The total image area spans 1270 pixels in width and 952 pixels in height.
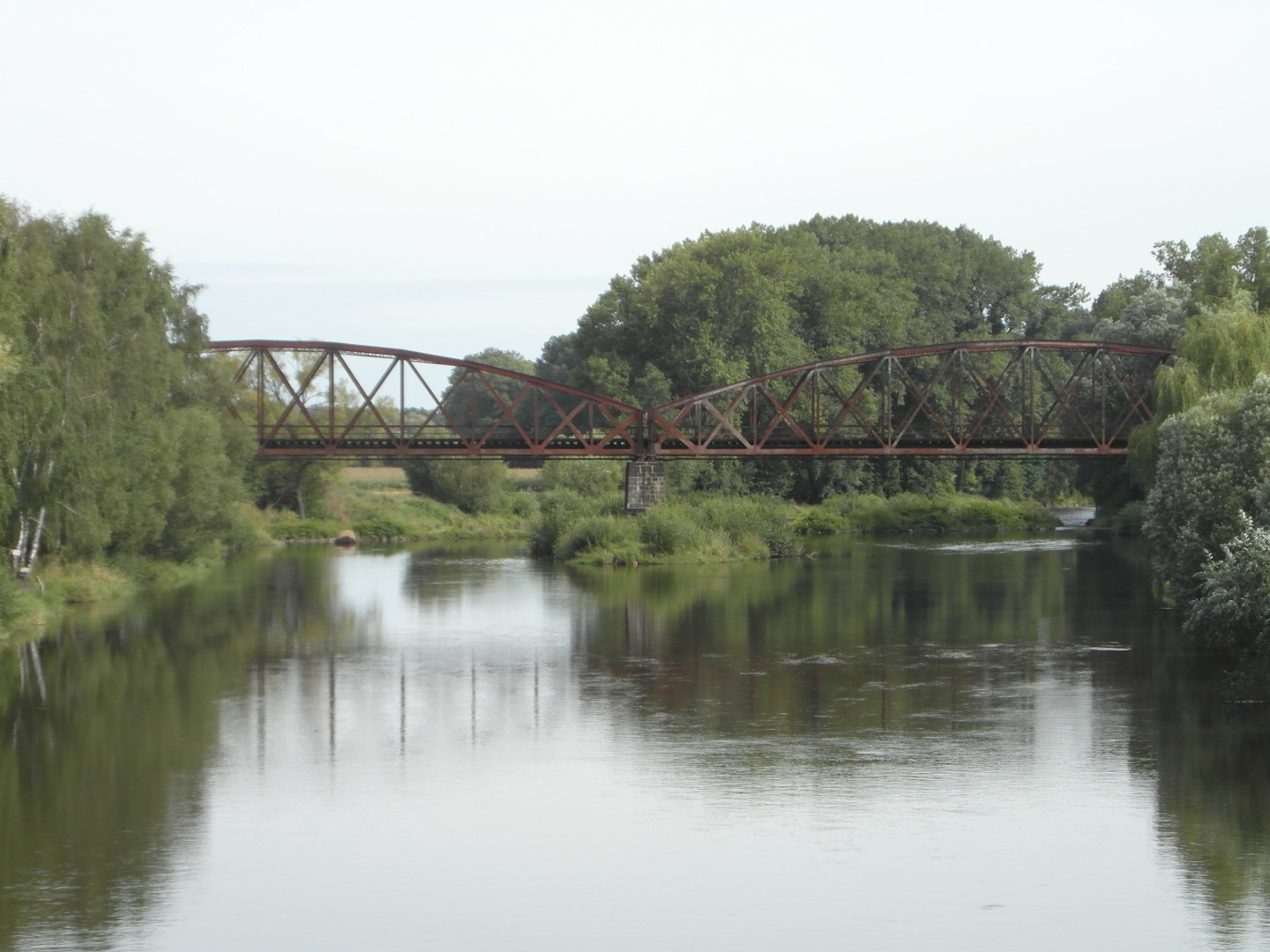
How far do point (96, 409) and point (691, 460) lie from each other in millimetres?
46011

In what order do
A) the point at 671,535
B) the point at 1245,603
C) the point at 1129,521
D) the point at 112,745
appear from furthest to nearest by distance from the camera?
the point at 1129,521
the point at 671,535
the point at 1245,603
the point at 112,745

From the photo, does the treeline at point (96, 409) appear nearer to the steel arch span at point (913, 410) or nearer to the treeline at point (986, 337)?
the treeline at point (986, 337)

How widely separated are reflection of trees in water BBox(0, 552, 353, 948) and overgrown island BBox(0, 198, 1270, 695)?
343 cm

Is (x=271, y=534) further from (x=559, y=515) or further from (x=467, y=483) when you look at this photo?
(x=559, y=515)

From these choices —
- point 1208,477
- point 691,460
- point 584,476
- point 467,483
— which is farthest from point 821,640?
point 467,483

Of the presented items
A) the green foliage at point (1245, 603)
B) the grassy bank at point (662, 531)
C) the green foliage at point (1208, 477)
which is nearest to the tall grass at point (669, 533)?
the grassy bank at point (662, 531)

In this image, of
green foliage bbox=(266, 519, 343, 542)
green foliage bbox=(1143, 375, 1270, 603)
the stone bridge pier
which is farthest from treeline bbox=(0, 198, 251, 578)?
green foliage bbox=(266, 519, 343, 542)

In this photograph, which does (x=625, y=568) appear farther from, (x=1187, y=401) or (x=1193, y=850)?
(x=1193, y=850)

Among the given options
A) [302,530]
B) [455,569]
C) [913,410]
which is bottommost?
[455,569]

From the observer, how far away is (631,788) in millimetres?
19141

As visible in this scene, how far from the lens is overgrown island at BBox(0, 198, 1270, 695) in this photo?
33031 millimetres

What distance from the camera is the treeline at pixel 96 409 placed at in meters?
34.7

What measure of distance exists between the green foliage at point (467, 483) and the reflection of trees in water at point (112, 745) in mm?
48114

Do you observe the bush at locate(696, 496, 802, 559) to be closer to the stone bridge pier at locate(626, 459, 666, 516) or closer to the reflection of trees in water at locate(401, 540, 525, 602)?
the stone bridge pier at locate(626, 459, 666, 516)
